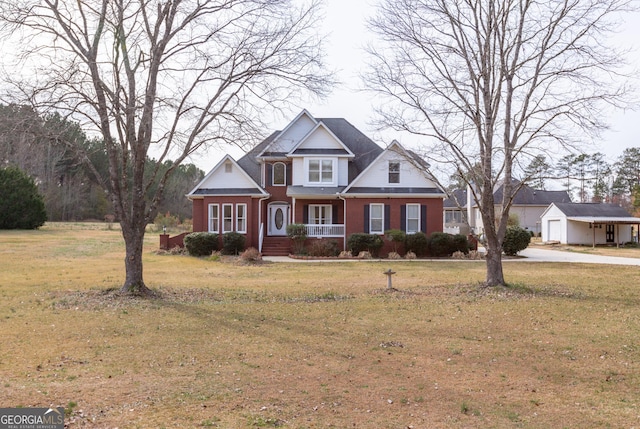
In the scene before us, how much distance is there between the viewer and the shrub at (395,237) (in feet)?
90.3

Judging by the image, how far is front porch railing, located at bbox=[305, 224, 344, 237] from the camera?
29.1 metres

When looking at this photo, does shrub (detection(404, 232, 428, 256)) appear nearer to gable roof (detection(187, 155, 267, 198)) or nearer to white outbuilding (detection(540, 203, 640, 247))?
gable roof (detection(187, 155, 267, 198))

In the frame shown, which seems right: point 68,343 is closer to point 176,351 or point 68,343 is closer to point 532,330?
point 176,351

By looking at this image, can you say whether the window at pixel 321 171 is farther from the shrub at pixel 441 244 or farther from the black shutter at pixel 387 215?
the shrub at pixel 441 244

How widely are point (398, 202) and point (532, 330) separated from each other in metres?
19.6

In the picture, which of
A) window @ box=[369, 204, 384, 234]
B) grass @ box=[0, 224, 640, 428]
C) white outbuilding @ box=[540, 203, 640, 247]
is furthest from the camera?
white outbuilding @ box=[540, 203, 640, 247]

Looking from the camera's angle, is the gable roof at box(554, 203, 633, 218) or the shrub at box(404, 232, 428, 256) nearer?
the shrub at box(404, 232, 428, 256)

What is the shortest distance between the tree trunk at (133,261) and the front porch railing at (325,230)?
1602 cm

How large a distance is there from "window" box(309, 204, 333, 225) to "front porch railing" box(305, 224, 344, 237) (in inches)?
62.2

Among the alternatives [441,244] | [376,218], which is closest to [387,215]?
[376,218]

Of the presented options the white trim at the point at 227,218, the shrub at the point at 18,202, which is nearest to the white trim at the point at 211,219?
the white trim at the point at 227,218

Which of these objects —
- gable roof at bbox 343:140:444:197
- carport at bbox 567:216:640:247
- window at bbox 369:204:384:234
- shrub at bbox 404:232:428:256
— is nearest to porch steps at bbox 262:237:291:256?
gable roof at bbox 343:140:444:197

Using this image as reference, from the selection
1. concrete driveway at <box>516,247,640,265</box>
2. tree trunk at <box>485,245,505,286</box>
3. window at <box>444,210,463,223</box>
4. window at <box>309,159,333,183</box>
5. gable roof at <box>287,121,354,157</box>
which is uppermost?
gable roof at <box>287,121,354,157</box>

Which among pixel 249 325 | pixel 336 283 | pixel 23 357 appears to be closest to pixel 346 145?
pixel 336 283
